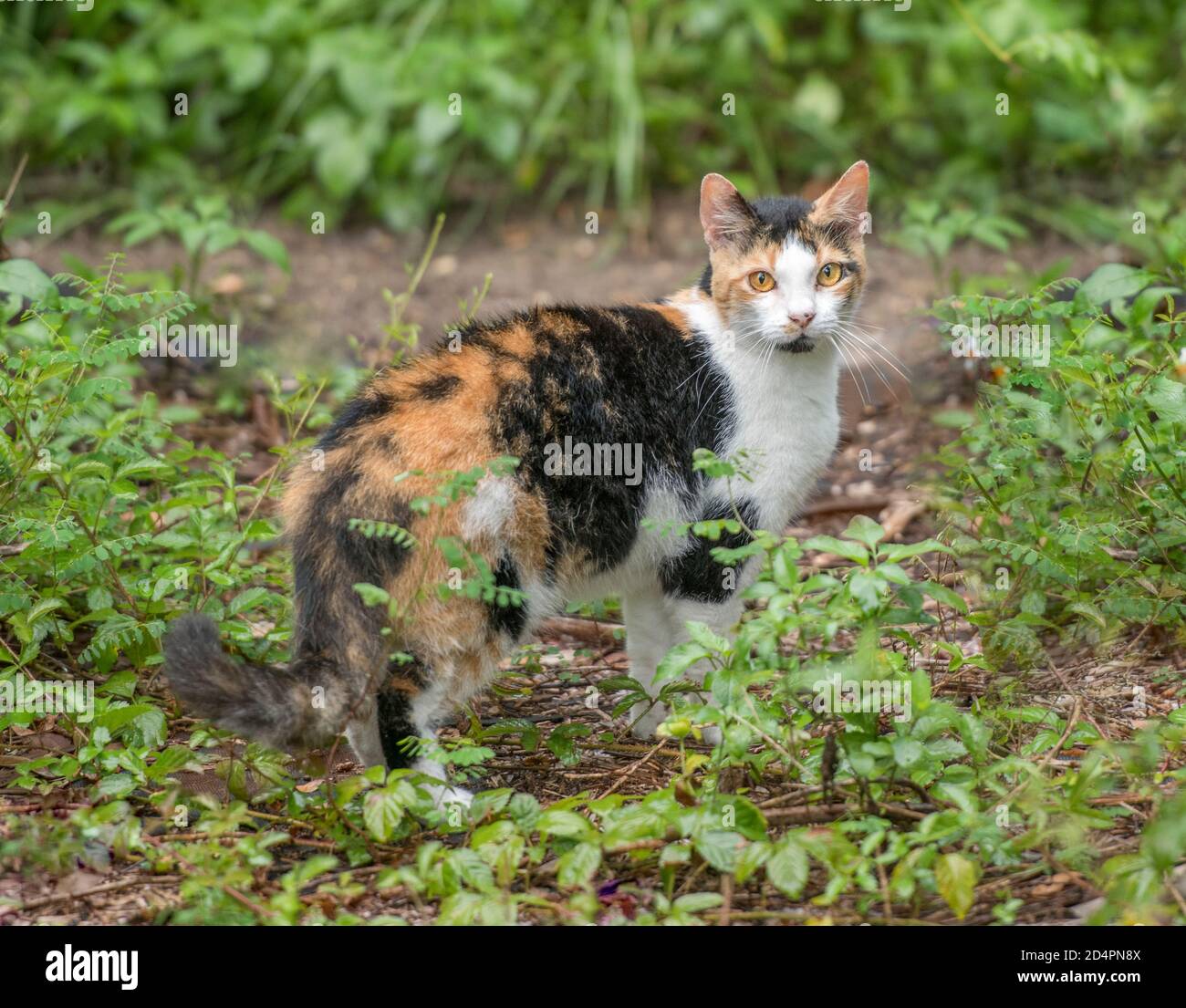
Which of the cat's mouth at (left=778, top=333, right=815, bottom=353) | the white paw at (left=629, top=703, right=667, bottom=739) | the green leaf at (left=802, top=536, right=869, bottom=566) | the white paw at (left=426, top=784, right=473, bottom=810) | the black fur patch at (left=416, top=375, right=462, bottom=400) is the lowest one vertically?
the white paw at (left=426, top=784, right=473, bottom=810)

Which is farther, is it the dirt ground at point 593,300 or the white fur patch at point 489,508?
the white fur patch at point 489,508

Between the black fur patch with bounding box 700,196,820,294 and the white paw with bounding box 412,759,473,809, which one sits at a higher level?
the black fur patch with bounding box 700,196,820,294

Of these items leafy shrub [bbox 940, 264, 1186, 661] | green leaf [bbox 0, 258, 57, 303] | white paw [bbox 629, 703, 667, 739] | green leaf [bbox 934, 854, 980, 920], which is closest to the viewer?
green leaf [bbox 934, 854, 980, 920]

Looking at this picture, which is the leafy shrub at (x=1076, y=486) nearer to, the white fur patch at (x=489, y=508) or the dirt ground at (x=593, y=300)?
the dirt ground at (x=593, y=300)

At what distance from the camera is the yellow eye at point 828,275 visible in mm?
4023

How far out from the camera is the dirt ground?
321 cm

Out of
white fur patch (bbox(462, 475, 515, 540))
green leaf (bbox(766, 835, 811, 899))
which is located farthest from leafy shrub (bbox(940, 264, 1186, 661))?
white fur patch (bbox(462, 475, 515, 540))

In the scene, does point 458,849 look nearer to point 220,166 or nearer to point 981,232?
point 981,232

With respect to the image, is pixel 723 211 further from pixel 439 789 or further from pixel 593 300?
pixel 593 300

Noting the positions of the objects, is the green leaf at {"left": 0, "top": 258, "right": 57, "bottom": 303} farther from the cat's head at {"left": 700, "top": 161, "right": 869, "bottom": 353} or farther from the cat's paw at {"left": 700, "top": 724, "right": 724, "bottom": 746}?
A: the cat's paw at {"left": 700, "top": 724, "right": 724, "bottom": 746}

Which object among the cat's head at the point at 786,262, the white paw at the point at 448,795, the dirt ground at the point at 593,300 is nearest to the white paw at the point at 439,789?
the white paw at the point at 448,795

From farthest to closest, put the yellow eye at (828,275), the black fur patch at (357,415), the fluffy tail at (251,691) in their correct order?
1. the yellow eye at (828,275)
2. the black fur patch at (357,415)
3. the fluffy tail at (251,691)

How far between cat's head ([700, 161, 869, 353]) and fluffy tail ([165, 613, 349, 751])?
1.55 meters

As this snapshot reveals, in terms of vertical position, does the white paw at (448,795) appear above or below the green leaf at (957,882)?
above
